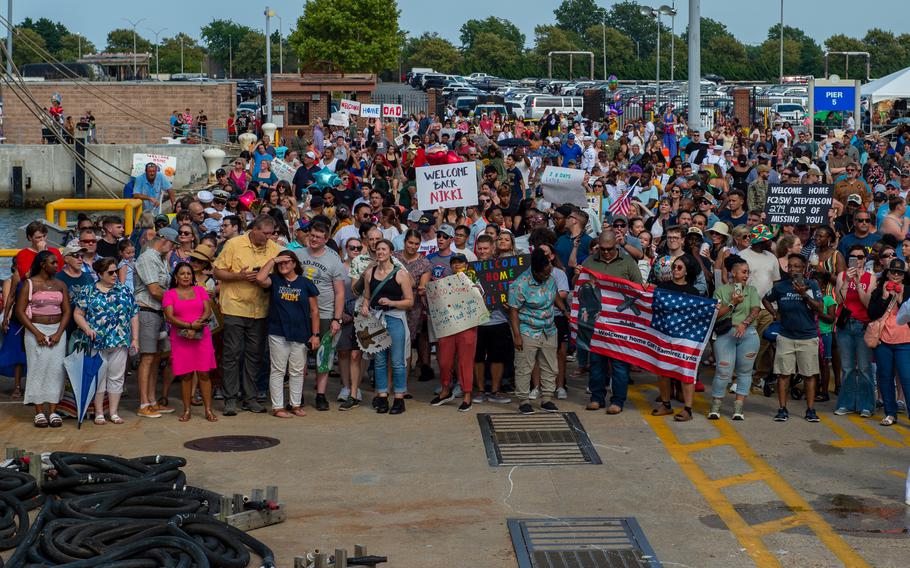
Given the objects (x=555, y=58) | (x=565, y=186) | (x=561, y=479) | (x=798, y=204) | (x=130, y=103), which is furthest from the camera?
(x=555, y=58)

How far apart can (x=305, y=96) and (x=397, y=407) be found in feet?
136

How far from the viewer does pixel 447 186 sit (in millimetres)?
16578

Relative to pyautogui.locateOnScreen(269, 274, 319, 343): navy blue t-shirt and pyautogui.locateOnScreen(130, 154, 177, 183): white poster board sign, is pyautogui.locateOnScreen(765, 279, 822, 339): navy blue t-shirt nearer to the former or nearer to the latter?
pyautogui.locateOnScreen(269, 274, 319, 343): navy blue t-shirt

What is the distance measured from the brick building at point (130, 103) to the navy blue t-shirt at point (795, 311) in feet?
142

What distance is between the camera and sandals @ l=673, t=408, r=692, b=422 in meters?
12.4

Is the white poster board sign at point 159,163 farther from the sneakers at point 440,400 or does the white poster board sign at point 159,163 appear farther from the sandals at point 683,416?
the sandals at point 683,416

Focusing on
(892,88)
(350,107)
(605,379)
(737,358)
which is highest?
(892,88)

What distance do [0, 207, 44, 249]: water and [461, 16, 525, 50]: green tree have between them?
11181 centimetres

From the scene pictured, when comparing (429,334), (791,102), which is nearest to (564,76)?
(791,102)

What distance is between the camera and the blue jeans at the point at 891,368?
476 inches

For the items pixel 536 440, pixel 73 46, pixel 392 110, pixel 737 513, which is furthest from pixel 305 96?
pixel 73 46

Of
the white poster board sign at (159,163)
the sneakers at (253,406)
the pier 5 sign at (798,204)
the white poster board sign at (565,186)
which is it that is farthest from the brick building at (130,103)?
the sneakers at (253,406)

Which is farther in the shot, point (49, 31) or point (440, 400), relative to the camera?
point (49, 31)

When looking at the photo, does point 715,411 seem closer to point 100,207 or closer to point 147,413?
point 147,413
